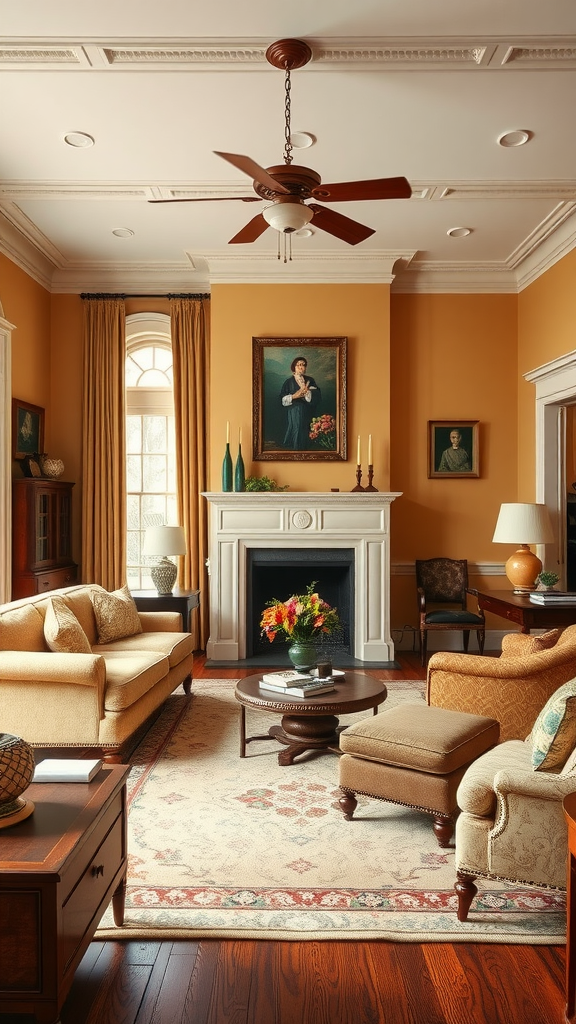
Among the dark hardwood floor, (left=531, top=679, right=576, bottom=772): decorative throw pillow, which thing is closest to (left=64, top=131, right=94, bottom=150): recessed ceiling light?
(left=531, top=679, right=576, bottom=772): decorative throw pillow

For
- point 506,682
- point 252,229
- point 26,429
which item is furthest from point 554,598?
point 26,429

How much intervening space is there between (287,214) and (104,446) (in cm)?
435

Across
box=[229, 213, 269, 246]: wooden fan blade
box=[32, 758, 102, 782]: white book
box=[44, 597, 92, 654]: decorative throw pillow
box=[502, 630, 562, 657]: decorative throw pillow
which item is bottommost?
box=[32, 758, 102, 782]: white book

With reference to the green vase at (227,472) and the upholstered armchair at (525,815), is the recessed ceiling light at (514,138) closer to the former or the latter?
the green vase at (227,472)

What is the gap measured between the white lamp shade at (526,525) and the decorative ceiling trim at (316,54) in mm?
2985

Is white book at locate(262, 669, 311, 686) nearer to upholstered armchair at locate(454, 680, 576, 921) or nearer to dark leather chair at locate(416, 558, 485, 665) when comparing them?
upholstered armchair at locate(454, 680, 576, 921)

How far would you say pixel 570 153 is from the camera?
4.91 meters

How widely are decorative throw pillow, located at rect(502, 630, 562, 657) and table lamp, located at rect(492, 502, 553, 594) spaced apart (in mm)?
1376

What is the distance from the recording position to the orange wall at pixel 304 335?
7043 millimetres

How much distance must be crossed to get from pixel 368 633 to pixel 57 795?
15.6 ft

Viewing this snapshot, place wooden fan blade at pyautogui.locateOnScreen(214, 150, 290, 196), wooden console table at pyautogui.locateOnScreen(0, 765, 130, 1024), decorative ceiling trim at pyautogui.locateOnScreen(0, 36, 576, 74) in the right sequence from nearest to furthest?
wooden console table at pyautogui.locateOnScreen(0, 765, 130, 1024), wooden fan blade at pyautogui.locateOnScreen(214, 150, 290, 196), decorative ceiling trim at pyautogui.locateOnScreen(0, 36, 576, 74)

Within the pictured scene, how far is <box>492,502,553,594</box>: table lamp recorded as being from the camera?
5750mm

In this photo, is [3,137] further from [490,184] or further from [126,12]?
[490,184]

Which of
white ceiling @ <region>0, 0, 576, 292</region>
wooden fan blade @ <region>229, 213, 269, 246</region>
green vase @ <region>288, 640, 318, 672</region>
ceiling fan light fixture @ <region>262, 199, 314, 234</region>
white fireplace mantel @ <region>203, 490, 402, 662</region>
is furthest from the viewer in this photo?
white fireplace mantel @ <region>203, 490, 402, 662</region>
